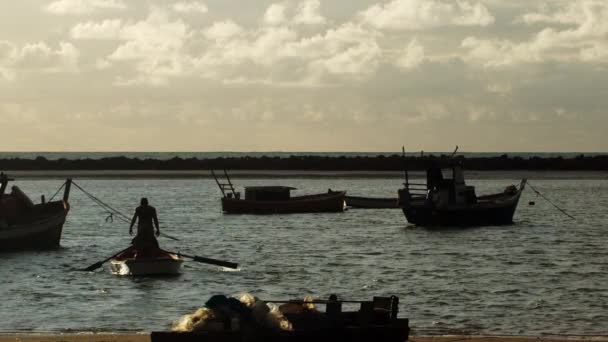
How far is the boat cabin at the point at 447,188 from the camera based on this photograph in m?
53.4

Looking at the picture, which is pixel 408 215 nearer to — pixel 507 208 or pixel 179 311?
pixel 507 208

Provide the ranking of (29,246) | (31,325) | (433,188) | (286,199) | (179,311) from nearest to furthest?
1. (31,325)
2. (179,311)
3. (29,246)
4. (433,188)
5. (286,199)

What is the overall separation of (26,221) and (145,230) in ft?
38.3

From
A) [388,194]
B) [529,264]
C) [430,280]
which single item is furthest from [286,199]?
[430,280]

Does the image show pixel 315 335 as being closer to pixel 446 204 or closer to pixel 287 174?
pixel 446 204

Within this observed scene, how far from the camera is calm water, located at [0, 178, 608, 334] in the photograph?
24.8 metres

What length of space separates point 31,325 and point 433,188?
107ft

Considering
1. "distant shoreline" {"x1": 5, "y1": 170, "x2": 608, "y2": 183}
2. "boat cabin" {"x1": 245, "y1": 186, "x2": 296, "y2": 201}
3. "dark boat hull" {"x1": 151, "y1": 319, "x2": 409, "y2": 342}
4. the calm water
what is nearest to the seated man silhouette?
the calm water

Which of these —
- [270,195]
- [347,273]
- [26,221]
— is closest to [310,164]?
[270,195]

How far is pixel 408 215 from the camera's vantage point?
5528 cm

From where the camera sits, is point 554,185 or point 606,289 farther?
point 554,185

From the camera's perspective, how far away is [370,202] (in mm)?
75438

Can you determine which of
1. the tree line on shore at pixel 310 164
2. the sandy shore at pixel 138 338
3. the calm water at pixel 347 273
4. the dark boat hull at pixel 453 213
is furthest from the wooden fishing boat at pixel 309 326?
the tree line on shore at pixel 310 164

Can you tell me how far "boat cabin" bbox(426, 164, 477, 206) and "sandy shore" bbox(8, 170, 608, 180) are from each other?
75.9 metres
